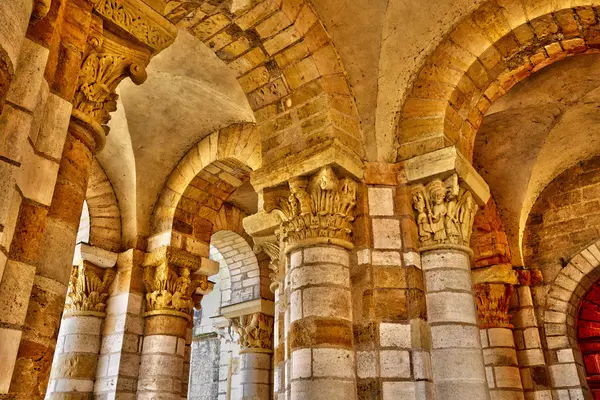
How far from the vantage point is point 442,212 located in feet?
13.7

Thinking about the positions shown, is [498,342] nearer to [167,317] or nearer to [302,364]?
[302,364]

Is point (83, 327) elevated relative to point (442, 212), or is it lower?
lower

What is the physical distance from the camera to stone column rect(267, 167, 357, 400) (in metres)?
3.56

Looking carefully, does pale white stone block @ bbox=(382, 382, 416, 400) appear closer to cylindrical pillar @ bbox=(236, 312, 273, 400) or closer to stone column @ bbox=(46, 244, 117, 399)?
stone column @ bbox=(46, 244, 117, 399)

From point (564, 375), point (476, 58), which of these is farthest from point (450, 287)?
point (564, 375)

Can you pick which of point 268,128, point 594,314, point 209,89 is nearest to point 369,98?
point 268,128

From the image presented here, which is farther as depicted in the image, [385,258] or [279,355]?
[279,355]

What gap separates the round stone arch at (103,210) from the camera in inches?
259

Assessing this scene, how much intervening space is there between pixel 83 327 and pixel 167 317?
3.22ft

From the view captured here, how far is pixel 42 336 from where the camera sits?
2.08 meters

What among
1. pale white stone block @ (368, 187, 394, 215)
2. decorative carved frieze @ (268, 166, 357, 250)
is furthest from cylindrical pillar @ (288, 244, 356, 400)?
pale white stone block @ (368, 187, 394, 215)

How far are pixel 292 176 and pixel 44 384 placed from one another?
2578 mm

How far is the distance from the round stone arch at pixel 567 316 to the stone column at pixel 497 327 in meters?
0.44

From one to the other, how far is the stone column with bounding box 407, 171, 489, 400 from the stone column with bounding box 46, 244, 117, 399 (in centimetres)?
399
